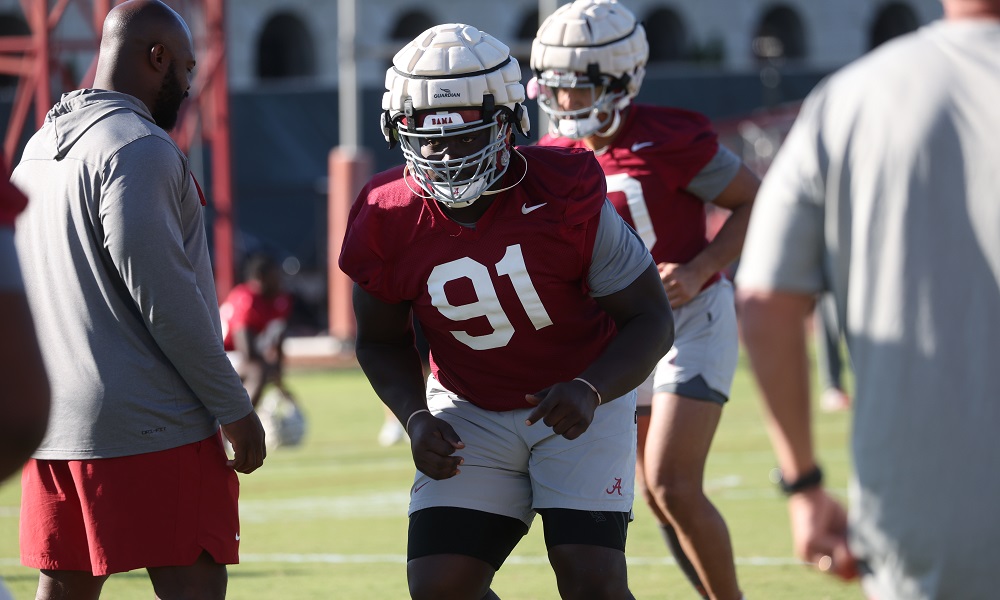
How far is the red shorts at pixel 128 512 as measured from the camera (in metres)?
4.14

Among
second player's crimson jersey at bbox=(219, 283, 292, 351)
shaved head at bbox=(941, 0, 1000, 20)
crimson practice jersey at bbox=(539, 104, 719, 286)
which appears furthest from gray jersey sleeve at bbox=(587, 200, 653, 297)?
second player's crimson jersey at bbox=(219, 283, 292, 351)

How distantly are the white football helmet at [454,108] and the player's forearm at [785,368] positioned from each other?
1438mm

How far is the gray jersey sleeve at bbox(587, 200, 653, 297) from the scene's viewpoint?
4297 millimetres

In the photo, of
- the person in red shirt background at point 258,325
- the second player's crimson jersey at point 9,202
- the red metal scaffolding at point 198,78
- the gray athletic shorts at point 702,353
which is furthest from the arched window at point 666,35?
the second player's crimson jersey at point 9,202

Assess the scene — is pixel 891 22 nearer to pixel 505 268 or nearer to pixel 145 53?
pixel 505 268

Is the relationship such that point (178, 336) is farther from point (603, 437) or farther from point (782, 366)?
point (782, 366)

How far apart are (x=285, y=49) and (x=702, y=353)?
3613 centimetres

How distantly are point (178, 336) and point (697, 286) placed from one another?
232 centimetres

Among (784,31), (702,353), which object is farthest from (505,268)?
(784,31)

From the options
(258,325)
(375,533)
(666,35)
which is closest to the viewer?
(375,533)

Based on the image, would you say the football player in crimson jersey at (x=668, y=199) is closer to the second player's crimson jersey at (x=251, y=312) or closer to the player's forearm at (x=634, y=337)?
the player's forearm at (x=634, y=337)

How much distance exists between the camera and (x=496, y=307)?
434cm

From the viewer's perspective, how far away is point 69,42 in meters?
20.1

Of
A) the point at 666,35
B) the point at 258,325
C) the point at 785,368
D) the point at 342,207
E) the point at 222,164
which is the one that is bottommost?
the point at 342,207
